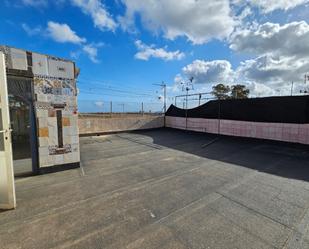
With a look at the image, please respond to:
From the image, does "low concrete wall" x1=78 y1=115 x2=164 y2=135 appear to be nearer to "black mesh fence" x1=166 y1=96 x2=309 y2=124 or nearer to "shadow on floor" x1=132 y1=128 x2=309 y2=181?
"black mesh fence" x1=166 y1=96 x2=309 y2=124

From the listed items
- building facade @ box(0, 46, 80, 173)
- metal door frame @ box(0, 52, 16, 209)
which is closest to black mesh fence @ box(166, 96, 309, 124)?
building facade @ box(0, 46, 80, 173)

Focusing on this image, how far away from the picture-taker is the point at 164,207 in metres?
2.46

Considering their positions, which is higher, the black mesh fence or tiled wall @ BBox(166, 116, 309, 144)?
the black mesh fence

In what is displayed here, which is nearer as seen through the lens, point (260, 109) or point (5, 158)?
point (5, 158)

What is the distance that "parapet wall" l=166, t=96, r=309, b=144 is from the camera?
6285 mm

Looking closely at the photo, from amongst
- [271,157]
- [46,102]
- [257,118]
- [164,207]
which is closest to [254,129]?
[257,118]

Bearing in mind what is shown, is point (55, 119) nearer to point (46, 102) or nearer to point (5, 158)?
point (46, 102)

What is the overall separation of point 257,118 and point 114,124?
7347 mm

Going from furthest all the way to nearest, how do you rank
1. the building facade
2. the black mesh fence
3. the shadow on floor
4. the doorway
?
the black mesh fence
the shadow on floor
the doorway
the building facade

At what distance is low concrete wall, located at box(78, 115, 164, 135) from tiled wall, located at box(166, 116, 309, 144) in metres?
2.11

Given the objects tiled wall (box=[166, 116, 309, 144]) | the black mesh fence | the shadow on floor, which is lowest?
the shadow on floor

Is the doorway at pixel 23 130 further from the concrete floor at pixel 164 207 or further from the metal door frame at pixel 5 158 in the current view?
the metal door frame at pixel 5 158

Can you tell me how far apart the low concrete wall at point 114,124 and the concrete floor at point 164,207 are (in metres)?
4.87

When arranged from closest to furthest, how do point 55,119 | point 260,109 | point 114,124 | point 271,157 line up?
point 55,119
point 271,157
point 260,109
point 114,124
